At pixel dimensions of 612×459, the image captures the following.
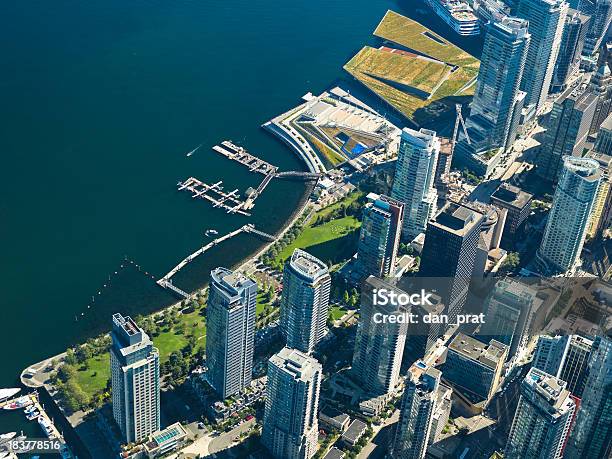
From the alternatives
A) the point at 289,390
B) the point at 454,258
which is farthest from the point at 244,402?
the point at 454,258

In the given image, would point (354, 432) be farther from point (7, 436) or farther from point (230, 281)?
point (7, 436)

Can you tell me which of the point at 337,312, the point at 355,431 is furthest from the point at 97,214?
the point at 355,431

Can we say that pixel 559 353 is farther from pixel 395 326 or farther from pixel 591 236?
pixel 591 236

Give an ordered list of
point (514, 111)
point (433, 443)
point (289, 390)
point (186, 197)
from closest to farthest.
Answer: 1. point (289, 390)
2. point (433, 443)
3. point (186, 197)
4. point (514, 111)

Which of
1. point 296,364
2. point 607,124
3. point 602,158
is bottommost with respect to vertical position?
point 296,364

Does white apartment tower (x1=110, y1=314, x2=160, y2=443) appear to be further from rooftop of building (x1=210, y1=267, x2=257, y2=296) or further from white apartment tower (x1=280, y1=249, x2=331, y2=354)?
white apartment tower (x1=280, y1=249, x2=331, y2=354)
